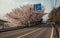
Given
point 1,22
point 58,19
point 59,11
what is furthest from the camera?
point 59,11

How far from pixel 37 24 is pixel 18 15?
17.1 feet

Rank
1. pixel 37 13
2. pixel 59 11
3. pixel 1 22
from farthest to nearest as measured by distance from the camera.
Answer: pixel 59 11 → pixel 37 13 → pixel 1 22

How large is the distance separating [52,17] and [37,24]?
7217 mm

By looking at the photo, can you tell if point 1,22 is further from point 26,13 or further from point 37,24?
point 37,24

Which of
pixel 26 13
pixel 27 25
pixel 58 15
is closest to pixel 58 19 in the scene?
pixel 58 15

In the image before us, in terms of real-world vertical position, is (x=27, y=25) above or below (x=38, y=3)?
below

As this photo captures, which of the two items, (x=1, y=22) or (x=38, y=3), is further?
(x=38, y=3)

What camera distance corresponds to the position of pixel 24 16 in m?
34.7

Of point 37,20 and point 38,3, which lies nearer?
point 38,3

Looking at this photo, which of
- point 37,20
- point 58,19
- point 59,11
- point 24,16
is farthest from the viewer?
point 59,11

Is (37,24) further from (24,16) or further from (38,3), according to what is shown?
(38,3)

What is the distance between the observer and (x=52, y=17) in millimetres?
45469

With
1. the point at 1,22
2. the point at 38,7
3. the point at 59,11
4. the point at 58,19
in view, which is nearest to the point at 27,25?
the point at 38,7

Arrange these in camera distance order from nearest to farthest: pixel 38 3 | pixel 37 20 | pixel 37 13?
pixel 38 3, pixel 37 20, pixel 37 13
